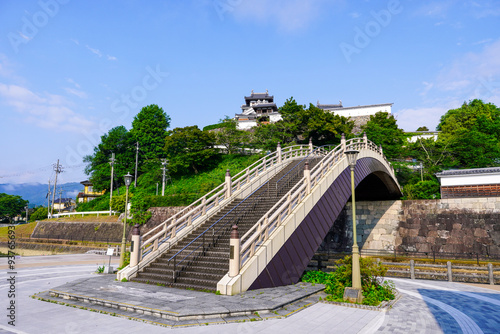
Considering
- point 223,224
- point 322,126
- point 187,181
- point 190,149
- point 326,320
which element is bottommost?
point 326,320

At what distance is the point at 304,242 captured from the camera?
Answer: 14.7 meters

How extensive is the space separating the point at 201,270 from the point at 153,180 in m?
48.8

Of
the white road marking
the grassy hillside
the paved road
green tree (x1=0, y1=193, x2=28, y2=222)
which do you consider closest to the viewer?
the paved road

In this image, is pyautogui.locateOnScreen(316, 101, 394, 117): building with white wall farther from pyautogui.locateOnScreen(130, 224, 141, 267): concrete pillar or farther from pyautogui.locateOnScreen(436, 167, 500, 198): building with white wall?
pyautogui.locateOnScreen(130, 224, 141, 267): concrete pillar

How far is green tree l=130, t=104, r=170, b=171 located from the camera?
209ft

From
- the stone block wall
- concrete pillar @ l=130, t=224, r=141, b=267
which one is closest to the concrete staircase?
concrete pillar @ l=130, t=224, r=141, b=267

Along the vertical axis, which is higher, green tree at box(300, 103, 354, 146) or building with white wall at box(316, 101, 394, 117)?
building with white wall at box(316, 101, 394, 117)

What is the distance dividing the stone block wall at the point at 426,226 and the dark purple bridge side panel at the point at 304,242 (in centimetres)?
1703

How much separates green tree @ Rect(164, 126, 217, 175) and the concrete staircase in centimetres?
3694

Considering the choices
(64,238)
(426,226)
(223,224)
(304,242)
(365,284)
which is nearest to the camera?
(365,284)

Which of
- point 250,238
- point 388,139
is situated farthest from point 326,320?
point 388,139

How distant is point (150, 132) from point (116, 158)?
8974 mm

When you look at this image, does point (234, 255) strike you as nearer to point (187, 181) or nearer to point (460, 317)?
point (460, 317)

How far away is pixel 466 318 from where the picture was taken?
995cm
